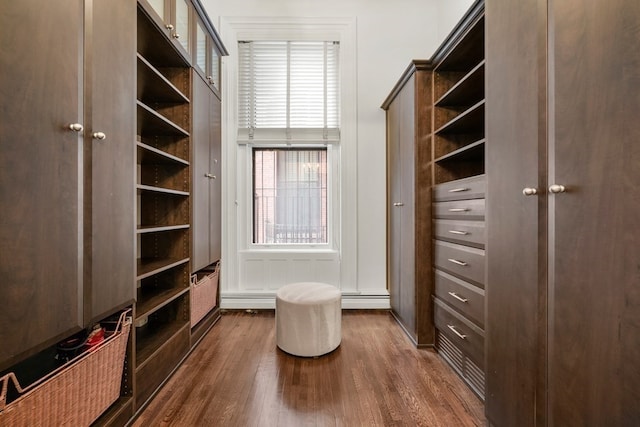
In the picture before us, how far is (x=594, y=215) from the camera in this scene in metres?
0.77

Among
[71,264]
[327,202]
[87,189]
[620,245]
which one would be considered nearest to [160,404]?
[71,264]

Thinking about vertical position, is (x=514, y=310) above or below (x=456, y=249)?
below

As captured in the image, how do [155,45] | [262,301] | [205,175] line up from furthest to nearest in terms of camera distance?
1. [262,301]
2. [205,175]
3. [155,45]

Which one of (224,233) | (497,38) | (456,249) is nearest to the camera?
(497,38)

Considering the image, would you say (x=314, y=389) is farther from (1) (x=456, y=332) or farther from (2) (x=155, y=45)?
(2) (x=155, y=45)

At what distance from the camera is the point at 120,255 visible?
1.26 m

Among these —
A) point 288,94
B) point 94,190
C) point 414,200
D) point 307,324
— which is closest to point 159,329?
point 307,324

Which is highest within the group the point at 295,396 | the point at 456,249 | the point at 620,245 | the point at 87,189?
the point at 87,189

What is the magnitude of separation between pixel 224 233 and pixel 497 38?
8.26 feet

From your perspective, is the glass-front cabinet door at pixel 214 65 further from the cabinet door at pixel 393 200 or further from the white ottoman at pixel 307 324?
the white ottoman at pixel 307 324

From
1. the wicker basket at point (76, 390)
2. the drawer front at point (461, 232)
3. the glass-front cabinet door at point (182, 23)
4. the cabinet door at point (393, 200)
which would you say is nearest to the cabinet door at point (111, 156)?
the wicker basket at point (76, 390)

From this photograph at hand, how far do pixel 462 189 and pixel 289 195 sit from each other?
1776 millimetres

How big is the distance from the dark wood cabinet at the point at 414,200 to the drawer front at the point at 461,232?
0.15 metres

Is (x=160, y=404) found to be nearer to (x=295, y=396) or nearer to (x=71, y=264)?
(x=295, y=396)
